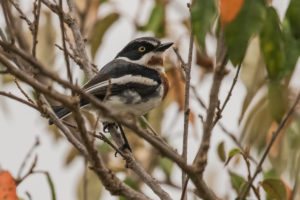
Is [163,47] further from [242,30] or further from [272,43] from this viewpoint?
[242,30]

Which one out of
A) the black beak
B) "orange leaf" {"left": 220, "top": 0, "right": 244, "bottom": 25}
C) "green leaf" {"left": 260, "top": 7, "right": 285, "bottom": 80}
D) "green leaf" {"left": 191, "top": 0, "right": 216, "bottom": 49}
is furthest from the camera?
the black beak

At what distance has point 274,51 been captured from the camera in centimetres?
243

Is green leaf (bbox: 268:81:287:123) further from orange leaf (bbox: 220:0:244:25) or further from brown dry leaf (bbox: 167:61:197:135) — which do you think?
brown dry leaf (bbox: 167:61:197:135)

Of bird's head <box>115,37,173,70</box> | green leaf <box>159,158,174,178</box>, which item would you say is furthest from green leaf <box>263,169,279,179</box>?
green leaf <box>159,158,174,178</box>

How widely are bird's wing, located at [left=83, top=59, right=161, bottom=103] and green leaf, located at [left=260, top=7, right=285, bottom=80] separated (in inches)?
64.2

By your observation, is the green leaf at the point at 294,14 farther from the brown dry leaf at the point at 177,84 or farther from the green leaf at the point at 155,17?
the green leaf at the point at 155,17

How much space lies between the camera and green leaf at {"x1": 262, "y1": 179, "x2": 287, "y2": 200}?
304 cm

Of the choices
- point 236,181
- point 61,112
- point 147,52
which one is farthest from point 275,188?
point 147,52

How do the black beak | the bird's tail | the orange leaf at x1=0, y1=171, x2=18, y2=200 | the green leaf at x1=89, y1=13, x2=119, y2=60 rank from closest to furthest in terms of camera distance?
the orange leaf at x1=0, y1=171, x2=18, y2=200 → the bird's tail → the green leaf at x1=89, y1=13, x2=119, y2=60 → the black beak

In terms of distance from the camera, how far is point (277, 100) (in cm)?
297

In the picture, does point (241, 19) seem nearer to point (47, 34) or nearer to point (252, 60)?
point (252, 60)

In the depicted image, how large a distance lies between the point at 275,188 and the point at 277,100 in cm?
49

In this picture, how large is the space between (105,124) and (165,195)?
1.50 metres

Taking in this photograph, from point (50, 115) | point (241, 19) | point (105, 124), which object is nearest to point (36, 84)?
point (241, 19)
